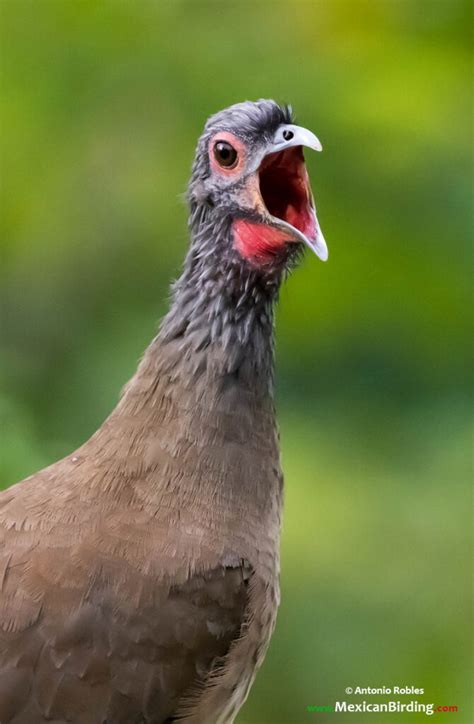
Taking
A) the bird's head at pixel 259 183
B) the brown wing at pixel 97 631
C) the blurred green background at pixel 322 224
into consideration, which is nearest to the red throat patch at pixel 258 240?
the bird's head at pixel 259 183

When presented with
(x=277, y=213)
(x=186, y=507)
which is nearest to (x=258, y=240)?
(x=277, y=213)

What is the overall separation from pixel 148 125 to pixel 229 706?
316 cm

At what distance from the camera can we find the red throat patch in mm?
2846

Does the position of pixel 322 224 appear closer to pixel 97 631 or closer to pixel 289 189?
pixel 289 189

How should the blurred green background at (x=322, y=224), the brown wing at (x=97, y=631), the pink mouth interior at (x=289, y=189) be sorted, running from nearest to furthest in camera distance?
the brown wing at (x=97, y=631) → the pink mouth interior at (x=289, y=189) → the blurred green background at (x=322, y=224)

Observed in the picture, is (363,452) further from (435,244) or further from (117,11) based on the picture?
(117,11)

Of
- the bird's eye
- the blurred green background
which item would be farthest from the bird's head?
the blurred green background

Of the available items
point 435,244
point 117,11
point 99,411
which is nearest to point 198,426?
point 99,411

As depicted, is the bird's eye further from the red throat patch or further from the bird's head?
the red throat patch

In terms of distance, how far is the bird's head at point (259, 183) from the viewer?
2.86m

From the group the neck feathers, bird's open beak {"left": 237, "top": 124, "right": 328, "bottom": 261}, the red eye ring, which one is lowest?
the neck feathers

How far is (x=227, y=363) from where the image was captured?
9.90 feet

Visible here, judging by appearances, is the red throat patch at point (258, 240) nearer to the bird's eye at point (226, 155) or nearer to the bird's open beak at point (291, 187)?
the bird's open beak at point (291, 187)

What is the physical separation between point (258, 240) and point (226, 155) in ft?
0.74
